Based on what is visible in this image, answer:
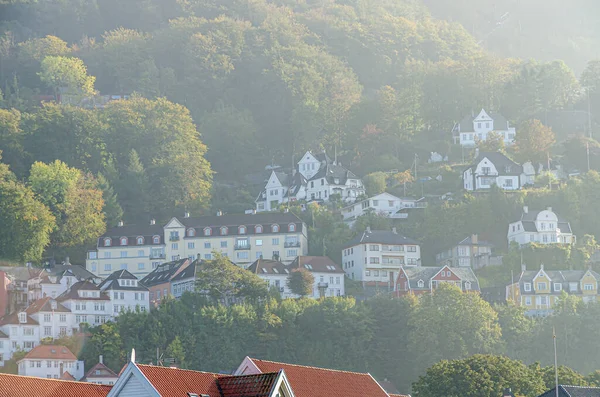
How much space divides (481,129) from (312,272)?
45018 millimetres

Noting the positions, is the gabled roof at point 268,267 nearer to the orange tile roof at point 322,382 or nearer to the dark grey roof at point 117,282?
the dark grey roof at point 117,282

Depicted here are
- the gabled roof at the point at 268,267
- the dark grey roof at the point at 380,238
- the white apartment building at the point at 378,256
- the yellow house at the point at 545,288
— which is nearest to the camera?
the yellow house at the point at 545,288

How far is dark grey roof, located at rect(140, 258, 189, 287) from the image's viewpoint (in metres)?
136

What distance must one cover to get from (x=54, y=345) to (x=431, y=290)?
33779 mm

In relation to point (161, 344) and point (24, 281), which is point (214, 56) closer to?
point (24, 281)

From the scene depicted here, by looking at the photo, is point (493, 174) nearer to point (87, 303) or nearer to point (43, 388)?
point (87, 303)

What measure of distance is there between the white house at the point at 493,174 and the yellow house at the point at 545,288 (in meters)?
19.2

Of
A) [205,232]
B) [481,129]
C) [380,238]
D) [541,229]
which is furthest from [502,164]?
[205,232]

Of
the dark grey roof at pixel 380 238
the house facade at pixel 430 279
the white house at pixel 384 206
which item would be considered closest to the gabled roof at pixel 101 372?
the house facade at pixel 430 279

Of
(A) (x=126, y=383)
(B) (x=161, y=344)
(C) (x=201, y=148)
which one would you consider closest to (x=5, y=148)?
(C) (x=201, y=148)

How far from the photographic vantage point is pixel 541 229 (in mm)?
142625

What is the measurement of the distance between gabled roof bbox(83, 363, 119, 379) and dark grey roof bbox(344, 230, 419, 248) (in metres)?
35.3

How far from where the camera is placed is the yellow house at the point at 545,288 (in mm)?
133375

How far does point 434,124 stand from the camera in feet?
591
